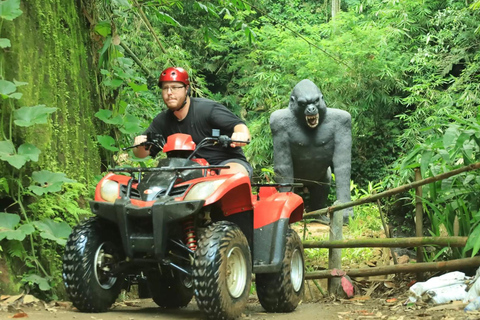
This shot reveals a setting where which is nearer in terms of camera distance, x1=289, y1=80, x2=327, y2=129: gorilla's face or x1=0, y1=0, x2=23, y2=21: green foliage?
Result: x1=0, y1=0, x2=23, y2=21: green foliage

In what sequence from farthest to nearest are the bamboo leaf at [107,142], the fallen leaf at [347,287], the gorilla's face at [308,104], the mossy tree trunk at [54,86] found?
the gorilla's face at [308,104] < the fallen leaf at [347,287] < the bamboo leaf at [107,142] < the mossy tree trunk at [54,86]

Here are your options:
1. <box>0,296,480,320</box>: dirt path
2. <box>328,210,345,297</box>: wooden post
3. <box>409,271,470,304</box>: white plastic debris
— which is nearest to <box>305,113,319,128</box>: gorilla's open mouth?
<box>328,210,345,297</box>: wooden post

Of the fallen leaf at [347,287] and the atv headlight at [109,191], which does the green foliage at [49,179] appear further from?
the fallen leaf at [347,287]

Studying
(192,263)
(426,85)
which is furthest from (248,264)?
(426,85)

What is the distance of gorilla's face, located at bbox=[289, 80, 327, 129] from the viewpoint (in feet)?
26.0

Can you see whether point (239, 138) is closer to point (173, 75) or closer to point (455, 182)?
point (173, 75)

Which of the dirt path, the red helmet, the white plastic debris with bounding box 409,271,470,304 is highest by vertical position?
the red helmet

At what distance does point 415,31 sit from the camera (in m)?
16.0

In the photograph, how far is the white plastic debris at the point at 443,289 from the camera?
4527mm

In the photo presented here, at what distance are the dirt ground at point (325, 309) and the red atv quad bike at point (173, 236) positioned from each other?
0.21m

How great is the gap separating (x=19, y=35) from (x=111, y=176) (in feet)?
4.49

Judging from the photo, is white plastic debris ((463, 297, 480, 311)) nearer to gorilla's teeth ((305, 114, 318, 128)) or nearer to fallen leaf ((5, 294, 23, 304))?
fallen leaf ((5, 294, 23, 304))

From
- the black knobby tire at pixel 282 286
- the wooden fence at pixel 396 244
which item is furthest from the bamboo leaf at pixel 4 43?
the wooden fence at pixel 396 244

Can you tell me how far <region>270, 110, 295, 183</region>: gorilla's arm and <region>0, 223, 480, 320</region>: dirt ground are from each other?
7.05ft
